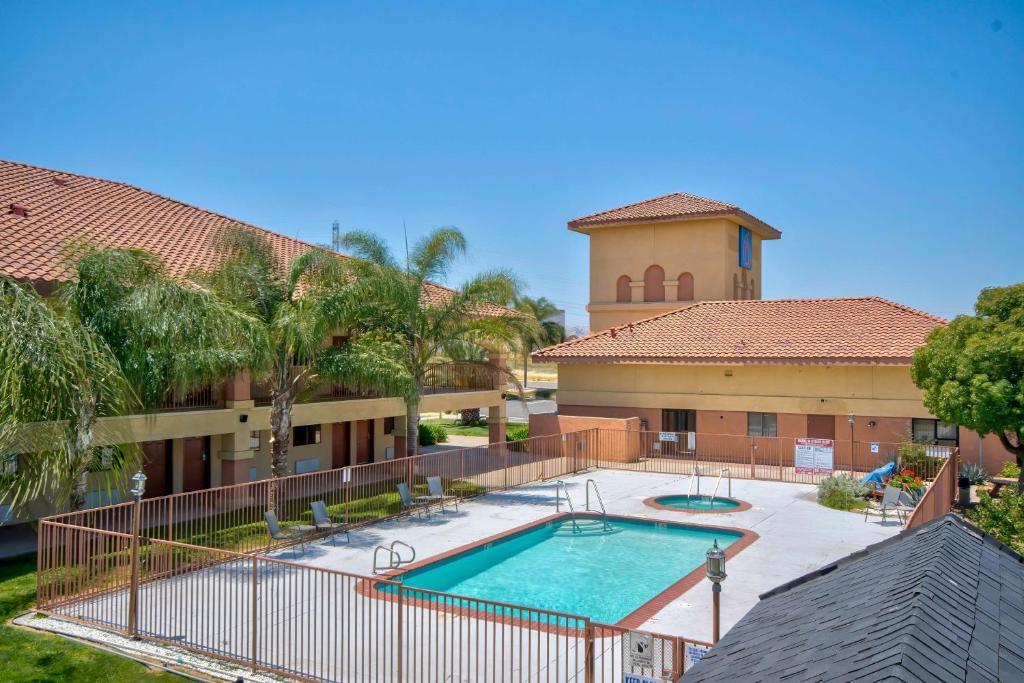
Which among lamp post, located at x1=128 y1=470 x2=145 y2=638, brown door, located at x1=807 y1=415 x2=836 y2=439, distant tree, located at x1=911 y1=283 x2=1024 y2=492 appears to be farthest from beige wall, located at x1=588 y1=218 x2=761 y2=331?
lamp post, located at x1=128 y1=470 x2=145 y2=638

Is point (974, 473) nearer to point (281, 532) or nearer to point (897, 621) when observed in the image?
point (281, 532)

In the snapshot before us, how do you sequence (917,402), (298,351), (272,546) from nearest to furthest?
(272,546)
(298,351)
(917,402)

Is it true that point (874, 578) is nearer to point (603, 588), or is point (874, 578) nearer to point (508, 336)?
point (603, 588)

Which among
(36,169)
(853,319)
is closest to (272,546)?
(36,169)

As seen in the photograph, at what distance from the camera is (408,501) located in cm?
2059

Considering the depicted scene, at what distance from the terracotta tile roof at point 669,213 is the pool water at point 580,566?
22.5m

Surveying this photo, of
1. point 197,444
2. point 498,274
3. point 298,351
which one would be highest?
point 498,274

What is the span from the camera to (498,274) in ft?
74.5

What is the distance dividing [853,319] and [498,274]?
16189mm

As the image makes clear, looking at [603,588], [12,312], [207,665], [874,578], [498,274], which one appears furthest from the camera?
[498,274]

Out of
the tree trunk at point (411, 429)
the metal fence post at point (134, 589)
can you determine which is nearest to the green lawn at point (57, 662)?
the metal fence post at point (134, 589)

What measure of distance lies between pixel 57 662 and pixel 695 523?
45.4 ft

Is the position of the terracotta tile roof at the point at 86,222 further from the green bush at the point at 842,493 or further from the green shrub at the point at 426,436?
the green bush at the point at 842,493

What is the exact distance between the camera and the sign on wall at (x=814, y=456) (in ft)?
80.8
